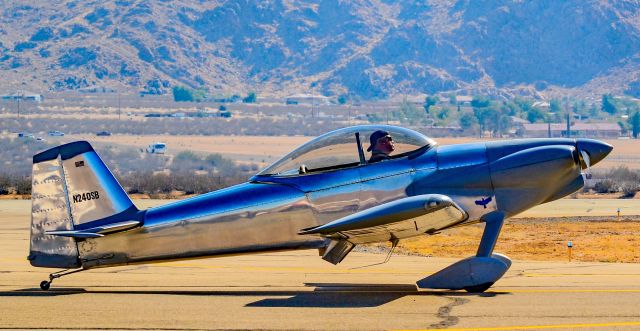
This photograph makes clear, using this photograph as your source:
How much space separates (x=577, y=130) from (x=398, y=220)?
130422 millimetres

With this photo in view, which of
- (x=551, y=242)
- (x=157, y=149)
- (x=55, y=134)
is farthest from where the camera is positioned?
(x=55, y=134)

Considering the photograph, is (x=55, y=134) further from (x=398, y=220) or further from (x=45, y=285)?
(x=398, y=220)

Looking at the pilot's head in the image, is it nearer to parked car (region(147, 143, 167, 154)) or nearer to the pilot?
the pilot

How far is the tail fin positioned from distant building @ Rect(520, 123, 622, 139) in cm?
12243

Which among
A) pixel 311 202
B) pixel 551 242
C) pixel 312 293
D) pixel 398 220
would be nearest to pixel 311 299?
pixel 312 293

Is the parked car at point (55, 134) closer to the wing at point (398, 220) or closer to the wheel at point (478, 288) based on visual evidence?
the wing at point (398, 220)

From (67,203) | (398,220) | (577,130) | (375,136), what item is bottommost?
(577,130)

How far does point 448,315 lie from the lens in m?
15.0

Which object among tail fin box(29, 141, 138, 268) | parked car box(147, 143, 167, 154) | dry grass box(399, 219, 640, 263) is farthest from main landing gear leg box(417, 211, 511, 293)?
parked car box(147, 143, 167, 154)

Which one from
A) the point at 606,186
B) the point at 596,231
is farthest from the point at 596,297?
the point at 606,186

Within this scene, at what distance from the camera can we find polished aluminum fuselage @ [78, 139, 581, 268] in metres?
17.2

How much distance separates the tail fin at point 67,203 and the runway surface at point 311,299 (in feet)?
1.89

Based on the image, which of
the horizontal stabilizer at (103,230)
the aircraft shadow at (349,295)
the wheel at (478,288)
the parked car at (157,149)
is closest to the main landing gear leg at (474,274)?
the wheel at (478,288)

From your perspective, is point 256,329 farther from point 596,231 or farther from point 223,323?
point 596,231
